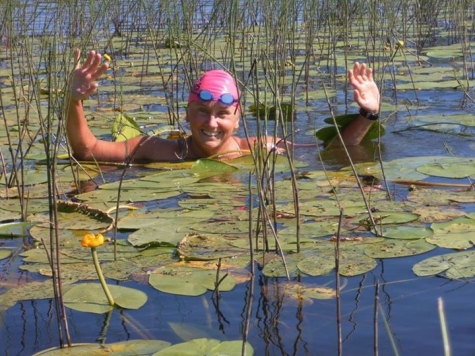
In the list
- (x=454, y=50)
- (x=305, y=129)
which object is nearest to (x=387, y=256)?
(x=305, y=129)

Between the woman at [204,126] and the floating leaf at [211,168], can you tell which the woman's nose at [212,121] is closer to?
the woman at [204,126]

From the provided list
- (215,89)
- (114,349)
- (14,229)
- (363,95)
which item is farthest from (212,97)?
(114,349)

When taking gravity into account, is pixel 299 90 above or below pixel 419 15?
below

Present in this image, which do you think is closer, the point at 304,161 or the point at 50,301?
the point at 50,301

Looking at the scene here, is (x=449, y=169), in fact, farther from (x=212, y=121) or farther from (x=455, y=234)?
(x=212, y=121)

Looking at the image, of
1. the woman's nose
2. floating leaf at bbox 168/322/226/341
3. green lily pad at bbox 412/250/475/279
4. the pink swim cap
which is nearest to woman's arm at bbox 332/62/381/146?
the pink swim cap

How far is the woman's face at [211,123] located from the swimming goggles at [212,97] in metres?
0.04

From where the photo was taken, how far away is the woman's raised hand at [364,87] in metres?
5.28

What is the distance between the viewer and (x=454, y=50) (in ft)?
31.7

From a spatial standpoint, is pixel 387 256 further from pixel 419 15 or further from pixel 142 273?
pixel 419 15

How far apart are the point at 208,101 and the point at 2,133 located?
5.46 ft

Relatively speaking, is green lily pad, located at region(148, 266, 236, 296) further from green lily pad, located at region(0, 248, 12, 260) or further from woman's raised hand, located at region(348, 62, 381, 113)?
woman's raised hand, located at region(348, 62, 381, 113)

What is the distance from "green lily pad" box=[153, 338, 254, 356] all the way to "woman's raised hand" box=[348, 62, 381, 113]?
9.77 feet

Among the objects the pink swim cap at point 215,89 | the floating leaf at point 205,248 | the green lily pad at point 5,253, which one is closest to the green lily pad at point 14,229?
the green lily pad at point 5,253
